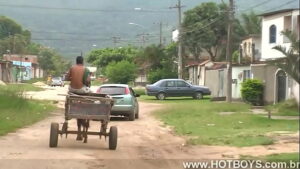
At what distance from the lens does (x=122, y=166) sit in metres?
10.6

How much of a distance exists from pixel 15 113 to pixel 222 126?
347 inches

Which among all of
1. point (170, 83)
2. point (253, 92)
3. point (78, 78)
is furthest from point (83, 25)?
point (78, 78)

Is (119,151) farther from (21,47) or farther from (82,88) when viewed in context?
(21,47)

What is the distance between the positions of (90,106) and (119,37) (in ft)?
309

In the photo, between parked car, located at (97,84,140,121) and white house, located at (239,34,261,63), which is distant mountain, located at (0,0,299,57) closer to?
white house, located at (239,34,261,63)

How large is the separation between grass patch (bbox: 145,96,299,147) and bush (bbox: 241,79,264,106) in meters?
5.07

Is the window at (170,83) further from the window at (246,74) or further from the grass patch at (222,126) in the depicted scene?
the grass patch at (222,126)

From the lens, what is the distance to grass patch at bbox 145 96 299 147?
482 inches

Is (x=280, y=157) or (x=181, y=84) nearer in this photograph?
(x=280, y=157)

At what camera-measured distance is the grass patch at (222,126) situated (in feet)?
40.2

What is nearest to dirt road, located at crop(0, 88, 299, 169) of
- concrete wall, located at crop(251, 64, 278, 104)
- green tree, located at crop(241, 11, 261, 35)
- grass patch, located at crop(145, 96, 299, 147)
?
grass patch, located at crop(145, 96, 299, 147)

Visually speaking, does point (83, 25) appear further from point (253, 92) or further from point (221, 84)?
point (253, 92)

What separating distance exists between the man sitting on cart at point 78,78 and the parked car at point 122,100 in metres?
8.70

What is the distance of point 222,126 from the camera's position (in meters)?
18.7
